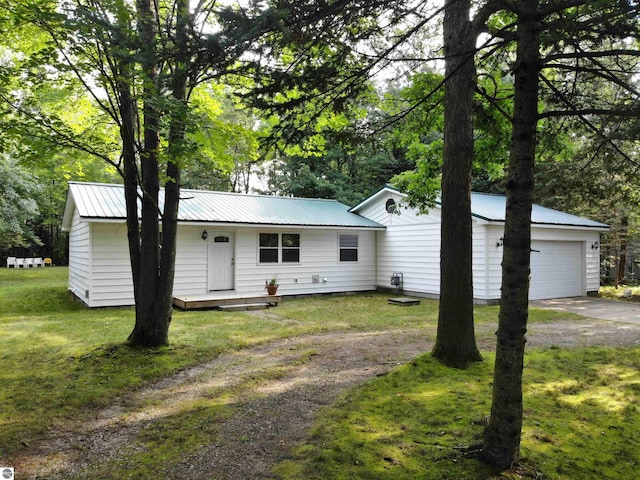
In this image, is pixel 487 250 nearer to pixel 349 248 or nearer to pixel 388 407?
pixel 349 248

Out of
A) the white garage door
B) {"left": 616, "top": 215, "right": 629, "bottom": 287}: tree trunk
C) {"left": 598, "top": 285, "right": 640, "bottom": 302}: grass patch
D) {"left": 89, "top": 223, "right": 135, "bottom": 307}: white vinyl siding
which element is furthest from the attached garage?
{"left": 89, "top": 223, "right": 135, "bottom": 307}: white vinyl siding

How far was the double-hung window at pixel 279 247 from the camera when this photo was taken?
14.2 metres

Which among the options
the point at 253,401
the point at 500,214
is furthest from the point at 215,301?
the point at 500,214

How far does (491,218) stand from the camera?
12.5 metres

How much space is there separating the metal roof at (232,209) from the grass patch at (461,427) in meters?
8.85

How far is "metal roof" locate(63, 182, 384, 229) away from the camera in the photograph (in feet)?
38.3

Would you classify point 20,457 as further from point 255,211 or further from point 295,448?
point 255,211

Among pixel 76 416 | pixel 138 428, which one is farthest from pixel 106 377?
pixel 138 428

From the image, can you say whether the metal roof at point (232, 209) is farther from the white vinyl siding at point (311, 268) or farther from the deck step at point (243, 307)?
the deck step at point (243, 307)

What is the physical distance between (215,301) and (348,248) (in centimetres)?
618

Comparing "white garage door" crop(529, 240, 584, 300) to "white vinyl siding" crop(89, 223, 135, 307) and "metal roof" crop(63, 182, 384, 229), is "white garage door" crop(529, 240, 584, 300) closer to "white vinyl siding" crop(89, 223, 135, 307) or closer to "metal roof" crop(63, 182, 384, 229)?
"metal roof" crop(63, 182, 384, 229)

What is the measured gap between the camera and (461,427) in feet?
Result: 11.7

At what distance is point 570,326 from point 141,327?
8.67m

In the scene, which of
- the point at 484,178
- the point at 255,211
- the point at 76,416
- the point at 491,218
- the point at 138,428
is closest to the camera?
the point at 138,428
